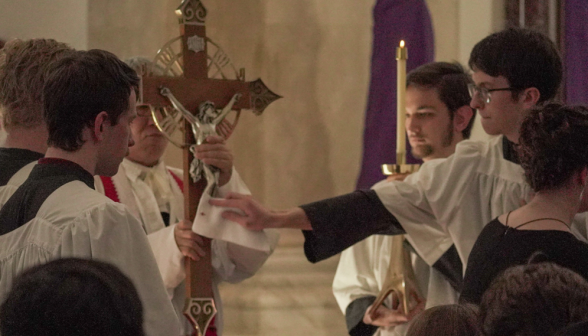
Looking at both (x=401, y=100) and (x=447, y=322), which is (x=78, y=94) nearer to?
(x=447, y=322)

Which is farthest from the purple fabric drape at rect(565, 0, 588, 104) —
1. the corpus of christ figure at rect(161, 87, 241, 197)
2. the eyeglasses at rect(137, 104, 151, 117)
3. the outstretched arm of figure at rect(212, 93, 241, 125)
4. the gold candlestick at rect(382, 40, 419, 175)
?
the eyeglasses at rect(137, 104, 151, 117)

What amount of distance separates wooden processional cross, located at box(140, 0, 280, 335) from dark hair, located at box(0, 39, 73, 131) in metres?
0.56

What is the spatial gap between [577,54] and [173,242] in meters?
2.24

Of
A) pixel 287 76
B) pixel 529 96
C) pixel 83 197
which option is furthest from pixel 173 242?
pixel 287 76

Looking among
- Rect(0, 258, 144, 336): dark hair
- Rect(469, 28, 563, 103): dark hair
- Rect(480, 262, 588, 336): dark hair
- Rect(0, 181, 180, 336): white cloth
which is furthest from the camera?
Rect(469, 28, 563, 103): dark hair

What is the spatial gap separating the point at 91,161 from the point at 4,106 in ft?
1.73

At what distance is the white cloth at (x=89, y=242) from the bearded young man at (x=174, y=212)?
3.12 feet

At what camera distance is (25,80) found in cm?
239

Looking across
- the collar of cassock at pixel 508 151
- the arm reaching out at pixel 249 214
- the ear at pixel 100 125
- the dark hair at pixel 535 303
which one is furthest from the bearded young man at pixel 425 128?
the dark hair at pixel 535 303

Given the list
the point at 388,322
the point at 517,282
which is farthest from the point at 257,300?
the point at 517,282

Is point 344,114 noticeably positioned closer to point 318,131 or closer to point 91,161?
point 318,131

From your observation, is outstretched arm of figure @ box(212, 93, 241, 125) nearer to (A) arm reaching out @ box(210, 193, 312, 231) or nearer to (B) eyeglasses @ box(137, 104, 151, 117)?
(A) arm reaching out @ box(210, 193, 312, 231)

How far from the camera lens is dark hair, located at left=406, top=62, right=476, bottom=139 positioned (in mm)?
3619

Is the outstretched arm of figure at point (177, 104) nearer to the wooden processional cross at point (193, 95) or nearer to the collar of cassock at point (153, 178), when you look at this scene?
the wooden processional cross at point (193, 95)
